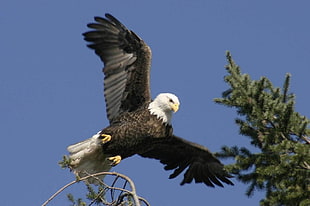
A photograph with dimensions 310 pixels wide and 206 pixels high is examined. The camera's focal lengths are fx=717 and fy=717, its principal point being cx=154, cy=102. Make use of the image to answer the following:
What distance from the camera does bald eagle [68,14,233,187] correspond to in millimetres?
7367

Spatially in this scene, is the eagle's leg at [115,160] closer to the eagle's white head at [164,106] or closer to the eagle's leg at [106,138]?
the eagle's leg at [106,138]

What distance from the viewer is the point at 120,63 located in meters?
7.78

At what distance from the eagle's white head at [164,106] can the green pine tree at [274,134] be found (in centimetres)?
255

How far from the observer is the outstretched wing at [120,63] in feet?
25.2

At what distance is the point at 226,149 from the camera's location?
198 inches

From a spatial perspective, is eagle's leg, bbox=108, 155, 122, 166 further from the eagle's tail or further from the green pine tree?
the green pine tree

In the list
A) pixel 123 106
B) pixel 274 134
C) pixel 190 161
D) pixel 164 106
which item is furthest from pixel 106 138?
pixel 274 134

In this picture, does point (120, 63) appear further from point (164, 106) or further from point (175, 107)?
point (175, 107)

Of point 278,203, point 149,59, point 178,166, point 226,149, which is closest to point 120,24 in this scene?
point 149,59

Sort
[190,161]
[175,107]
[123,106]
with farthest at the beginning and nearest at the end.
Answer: [190,161]
[123,106]
[175,107]

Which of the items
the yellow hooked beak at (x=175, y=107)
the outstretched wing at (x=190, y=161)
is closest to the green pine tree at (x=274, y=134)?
the yellow hooked beak at (x=175, y=107)

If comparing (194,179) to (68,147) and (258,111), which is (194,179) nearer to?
(68,147)

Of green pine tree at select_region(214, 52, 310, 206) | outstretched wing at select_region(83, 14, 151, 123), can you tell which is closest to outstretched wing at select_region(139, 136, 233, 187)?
outstretched wing at select_region(83, 14, 151, 123)

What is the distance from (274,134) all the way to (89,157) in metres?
3.12
